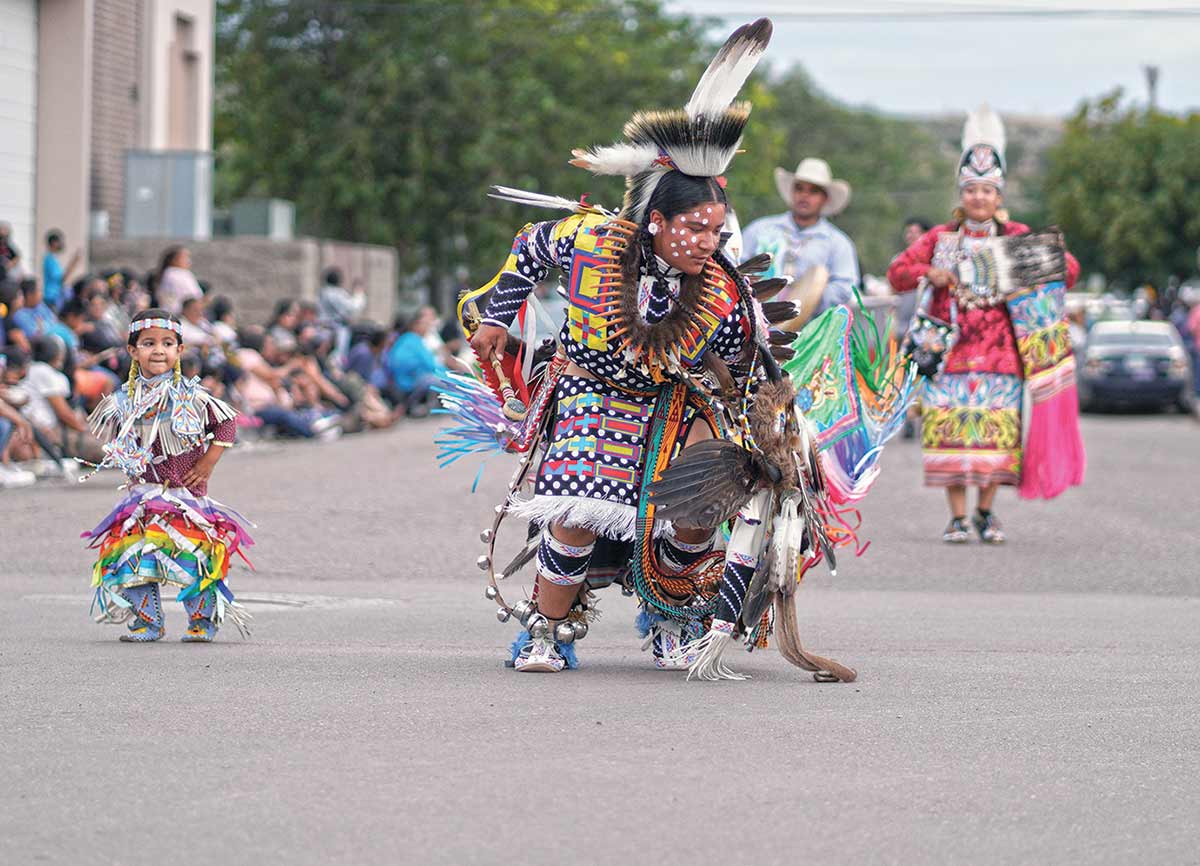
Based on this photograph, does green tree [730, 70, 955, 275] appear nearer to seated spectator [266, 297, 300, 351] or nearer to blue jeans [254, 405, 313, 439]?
seated spectator [266, 297, 300, 351]

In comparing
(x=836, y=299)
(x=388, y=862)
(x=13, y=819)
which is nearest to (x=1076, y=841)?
(x=388, y=862)

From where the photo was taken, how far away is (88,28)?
23438mm

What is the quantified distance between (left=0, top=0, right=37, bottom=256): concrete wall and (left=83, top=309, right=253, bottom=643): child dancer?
16.1 meters

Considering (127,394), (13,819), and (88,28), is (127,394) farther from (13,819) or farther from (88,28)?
(88,28)

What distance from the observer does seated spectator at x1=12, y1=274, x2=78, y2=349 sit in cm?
1531

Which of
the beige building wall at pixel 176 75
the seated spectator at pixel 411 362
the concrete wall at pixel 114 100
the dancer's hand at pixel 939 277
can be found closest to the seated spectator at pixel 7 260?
the seated spectator at pixel 411 362

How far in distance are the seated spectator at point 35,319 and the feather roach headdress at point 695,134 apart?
9.76 meters

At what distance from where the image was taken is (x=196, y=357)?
16.7 meters

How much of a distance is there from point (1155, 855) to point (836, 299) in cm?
774

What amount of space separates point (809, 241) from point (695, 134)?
5.81m

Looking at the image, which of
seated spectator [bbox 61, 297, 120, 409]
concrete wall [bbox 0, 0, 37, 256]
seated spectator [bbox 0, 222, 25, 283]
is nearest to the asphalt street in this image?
seated spectator [bbox 61, 297, 120, 409]

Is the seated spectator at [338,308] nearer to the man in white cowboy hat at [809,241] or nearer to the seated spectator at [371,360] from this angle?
the seated spectator at [371,360]

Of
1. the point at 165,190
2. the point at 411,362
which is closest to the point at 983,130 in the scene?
the point at 411,362

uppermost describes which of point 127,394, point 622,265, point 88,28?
point 88,28
